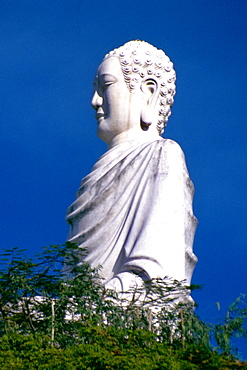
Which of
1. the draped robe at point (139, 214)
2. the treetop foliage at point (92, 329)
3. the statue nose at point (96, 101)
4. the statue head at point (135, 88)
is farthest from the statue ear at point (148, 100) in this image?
the treetop foliage at point (92, 329)

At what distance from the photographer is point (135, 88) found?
14.1m

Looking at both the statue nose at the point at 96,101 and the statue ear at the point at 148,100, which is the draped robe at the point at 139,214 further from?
the statue nose at the point at 96,101

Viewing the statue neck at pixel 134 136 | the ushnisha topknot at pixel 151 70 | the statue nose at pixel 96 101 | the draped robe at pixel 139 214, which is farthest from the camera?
the statue nose at pixel 96 101

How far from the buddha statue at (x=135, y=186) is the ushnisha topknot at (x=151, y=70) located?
0.01 meters

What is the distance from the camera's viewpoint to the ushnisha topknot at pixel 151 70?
14.2 metres

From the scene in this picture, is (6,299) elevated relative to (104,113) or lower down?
lower down

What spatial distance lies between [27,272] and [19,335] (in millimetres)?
1150

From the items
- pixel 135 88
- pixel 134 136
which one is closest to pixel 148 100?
pixel 135 88

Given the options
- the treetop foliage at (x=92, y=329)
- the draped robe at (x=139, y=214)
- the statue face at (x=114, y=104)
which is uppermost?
the statue face at (x=114, y=104)

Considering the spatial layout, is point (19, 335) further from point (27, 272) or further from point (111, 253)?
point (111, 253)

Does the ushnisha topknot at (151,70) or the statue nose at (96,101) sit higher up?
the ushnisha topknot at (151,70)

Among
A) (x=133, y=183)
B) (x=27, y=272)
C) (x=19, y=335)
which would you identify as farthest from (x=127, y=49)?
(x=19, y=335)

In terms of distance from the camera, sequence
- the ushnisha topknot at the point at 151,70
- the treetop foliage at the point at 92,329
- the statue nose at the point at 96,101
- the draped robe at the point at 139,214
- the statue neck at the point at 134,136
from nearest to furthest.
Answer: the treetop foliage at the point at 92,329
the draped robe at the point at 139,214
the statue neck at the point at 134,136
the ushnisha topknot at the point at 151,70
the statue nose at the point at 96,101

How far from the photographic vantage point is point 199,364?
815 cm
